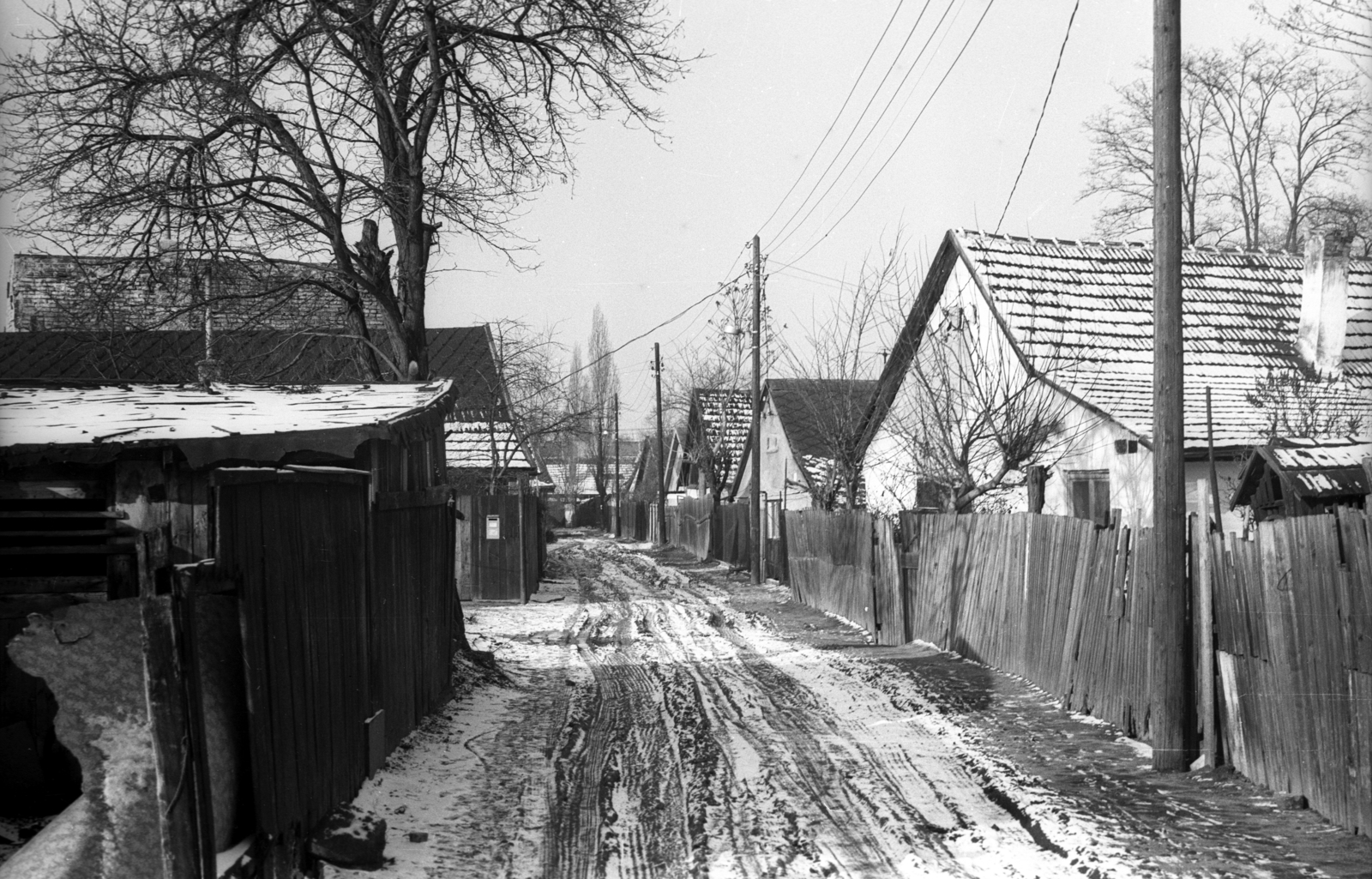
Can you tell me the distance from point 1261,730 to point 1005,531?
16.7 ft

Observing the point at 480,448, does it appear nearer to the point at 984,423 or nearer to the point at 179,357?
the point at 984,423

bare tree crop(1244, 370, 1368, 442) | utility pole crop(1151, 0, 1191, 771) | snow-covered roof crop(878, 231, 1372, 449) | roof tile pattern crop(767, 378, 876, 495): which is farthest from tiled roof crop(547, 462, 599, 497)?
utility pole crop(1151, 0, 1191, 771)

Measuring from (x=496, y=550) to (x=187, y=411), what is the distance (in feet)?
52.3

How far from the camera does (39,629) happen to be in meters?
4.79

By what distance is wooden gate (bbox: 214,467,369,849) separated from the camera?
5.46 metres

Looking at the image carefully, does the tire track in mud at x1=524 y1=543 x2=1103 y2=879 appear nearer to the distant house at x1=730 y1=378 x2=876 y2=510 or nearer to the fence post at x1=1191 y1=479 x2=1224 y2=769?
the fence post at x1=1191 y1=479 x2=1224 y2=769

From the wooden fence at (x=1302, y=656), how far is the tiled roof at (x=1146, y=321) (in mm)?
9665

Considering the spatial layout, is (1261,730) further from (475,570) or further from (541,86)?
(475,570)

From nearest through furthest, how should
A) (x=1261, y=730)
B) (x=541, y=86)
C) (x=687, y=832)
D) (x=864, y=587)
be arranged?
(x=687, y=832) < (x=1261, y=730) < (x=541, y=86) < (x=864, y=587)

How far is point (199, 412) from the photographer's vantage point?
6.74 m

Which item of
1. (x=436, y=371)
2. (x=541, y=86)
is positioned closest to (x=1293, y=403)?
(x=541, y=86)

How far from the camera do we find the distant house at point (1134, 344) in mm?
17641

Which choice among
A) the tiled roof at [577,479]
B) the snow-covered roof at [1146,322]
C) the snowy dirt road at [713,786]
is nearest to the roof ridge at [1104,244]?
the snow-covered roof at [1146,322]

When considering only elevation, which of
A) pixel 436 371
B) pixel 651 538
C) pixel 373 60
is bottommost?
pixel 651 538
